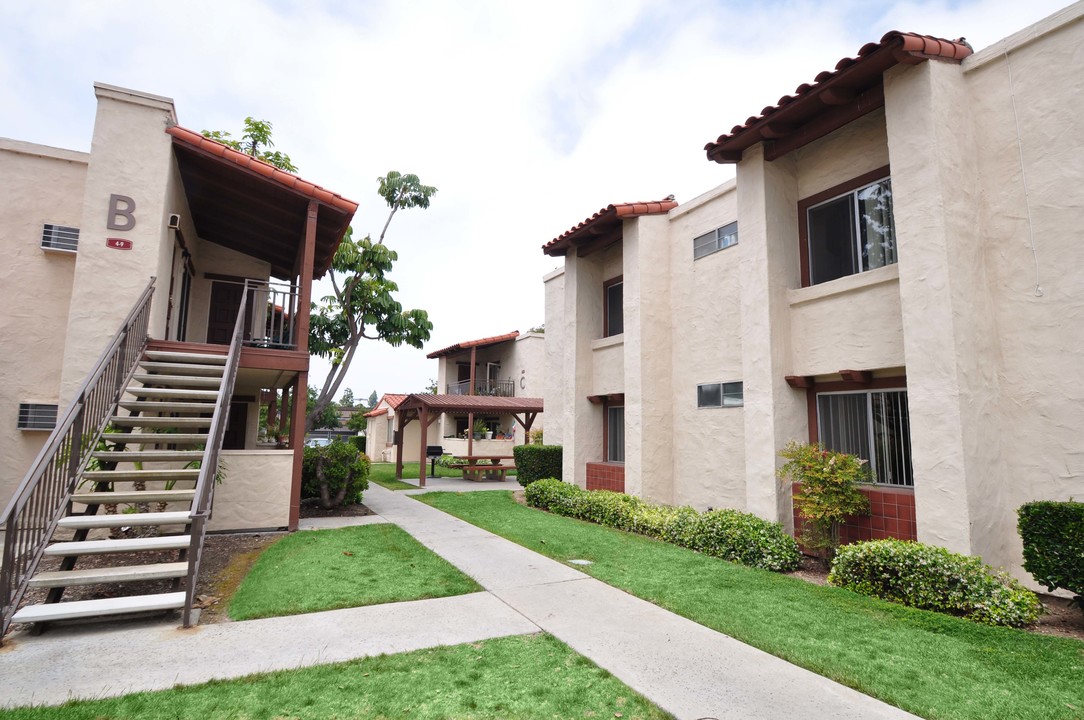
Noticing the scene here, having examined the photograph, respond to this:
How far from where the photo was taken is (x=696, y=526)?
8.30 meters

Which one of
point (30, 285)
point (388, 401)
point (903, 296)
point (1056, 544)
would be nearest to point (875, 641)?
point (1056, 544)

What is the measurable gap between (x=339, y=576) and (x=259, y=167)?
7.02 metres

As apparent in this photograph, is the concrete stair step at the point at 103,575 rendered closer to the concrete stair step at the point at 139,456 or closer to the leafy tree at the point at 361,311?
the concrete stair step at the point at 139,456

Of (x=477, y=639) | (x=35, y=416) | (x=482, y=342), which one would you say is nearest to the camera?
(x=477, y=639)

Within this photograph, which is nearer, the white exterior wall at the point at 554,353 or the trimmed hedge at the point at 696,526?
the trimmed hedge at the point at 696,526

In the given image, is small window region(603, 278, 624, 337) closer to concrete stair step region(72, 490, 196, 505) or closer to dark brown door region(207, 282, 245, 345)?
dark brown door region(207, 282, 245, 345)

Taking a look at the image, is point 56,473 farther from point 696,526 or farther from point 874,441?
point 874,441

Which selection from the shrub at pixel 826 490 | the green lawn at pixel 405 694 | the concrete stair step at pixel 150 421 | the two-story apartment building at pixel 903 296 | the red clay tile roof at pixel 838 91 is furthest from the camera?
the shrub at pixel 826 490

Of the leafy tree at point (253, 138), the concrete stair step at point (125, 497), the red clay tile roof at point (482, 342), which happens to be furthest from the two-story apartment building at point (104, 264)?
the red clay tile roof at point (482, 342)

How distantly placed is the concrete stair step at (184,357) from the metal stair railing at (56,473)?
18.3 inches

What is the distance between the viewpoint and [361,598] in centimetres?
559

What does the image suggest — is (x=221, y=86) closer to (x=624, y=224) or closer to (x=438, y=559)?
(x=624, y=224)

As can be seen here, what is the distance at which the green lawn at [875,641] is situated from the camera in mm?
3578

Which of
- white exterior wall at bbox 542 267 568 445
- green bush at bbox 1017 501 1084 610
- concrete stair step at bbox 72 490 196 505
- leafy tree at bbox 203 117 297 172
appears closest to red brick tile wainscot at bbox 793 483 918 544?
green bush at bbox 1017 501 1084 610
